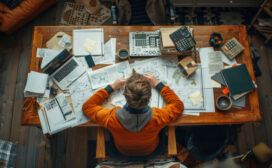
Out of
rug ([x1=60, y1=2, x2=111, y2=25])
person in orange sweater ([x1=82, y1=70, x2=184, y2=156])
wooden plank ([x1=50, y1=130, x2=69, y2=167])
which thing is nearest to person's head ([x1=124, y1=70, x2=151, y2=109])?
person in orange sweater ([x1=82, y1=70, x2=184, y2=156])

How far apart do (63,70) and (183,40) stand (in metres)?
0.85

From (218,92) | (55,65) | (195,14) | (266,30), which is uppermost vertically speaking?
(195,14)

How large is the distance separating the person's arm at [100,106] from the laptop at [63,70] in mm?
237

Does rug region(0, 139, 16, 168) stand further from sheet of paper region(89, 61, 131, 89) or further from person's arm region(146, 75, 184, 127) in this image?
person's arm region(146, 75, 184, 127)

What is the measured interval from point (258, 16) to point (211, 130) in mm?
1365

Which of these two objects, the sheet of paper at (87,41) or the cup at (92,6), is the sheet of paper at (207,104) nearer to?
the sheet of paper at (87,41)

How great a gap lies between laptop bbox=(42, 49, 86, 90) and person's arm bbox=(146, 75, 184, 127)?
508 mm

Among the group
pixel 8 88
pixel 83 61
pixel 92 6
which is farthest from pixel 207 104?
pixel 8 88

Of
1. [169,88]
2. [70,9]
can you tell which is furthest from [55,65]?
[70,9]

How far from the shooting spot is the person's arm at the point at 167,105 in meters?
2.05

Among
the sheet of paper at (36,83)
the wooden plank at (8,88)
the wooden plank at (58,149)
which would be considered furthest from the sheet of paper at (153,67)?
the wooden plank at (8,88)

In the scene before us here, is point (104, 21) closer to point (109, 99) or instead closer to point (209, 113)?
point (109, 99)

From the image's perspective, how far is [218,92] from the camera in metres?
2.26

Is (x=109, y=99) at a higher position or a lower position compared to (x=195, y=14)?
lower
